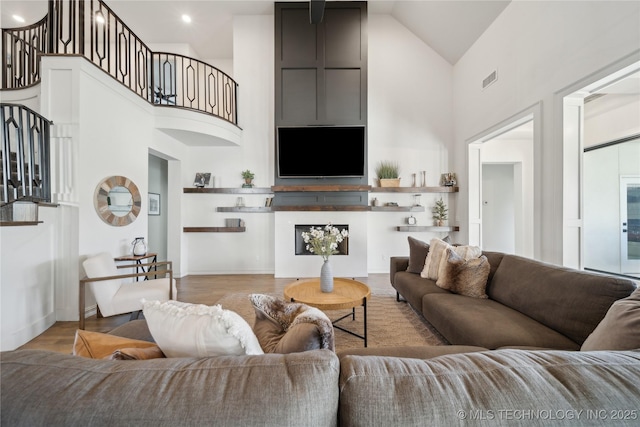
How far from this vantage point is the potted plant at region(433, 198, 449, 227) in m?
4.95

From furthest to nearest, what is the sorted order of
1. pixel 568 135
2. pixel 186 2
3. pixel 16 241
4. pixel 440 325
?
pixel 186 2 → pixel 568 135 → pixel 16 241 → pixel 440 325

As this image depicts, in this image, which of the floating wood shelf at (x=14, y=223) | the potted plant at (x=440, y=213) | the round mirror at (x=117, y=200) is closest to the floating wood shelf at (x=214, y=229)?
the round mirror at (x=117, y=200)

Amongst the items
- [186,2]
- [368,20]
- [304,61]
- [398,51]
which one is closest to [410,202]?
[398,51]

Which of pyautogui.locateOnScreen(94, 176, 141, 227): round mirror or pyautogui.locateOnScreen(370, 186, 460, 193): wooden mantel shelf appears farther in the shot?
pyautogui.locateOnScreen(370, 186, 460, 193): wooden mantel shelf

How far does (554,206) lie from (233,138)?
4.92m

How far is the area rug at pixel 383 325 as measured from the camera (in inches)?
91.5

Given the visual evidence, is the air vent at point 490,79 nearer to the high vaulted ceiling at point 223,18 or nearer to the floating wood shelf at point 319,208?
the high vaulted ceiling at point 223,18

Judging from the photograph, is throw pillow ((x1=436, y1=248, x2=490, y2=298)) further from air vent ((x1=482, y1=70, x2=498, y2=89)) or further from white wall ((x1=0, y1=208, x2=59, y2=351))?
white wall ((x1=0, y1=208, x2=59, y2=351))

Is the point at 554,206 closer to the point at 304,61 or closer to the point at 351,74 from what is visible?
the point at 351,74

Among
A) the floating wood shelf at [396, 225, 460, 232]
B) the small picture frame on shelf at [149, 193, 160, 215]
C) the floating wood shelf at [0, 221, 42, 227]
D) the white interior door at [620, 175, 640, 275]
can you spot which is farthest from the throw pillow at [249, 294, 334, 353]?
the white interior door at [620, 175, 640, 275]

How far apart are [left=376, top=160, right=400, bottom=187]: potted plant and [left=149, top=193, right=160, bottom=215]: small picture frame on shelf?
4.89m

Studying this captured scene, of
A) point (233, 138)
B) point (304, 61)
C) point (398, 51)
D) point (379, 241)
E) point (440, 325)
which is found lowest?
point (440, 325)

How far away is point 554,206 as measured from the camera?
277 cm

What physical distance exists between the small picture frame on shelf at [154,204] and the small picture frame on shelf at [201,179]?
3.89 feet
